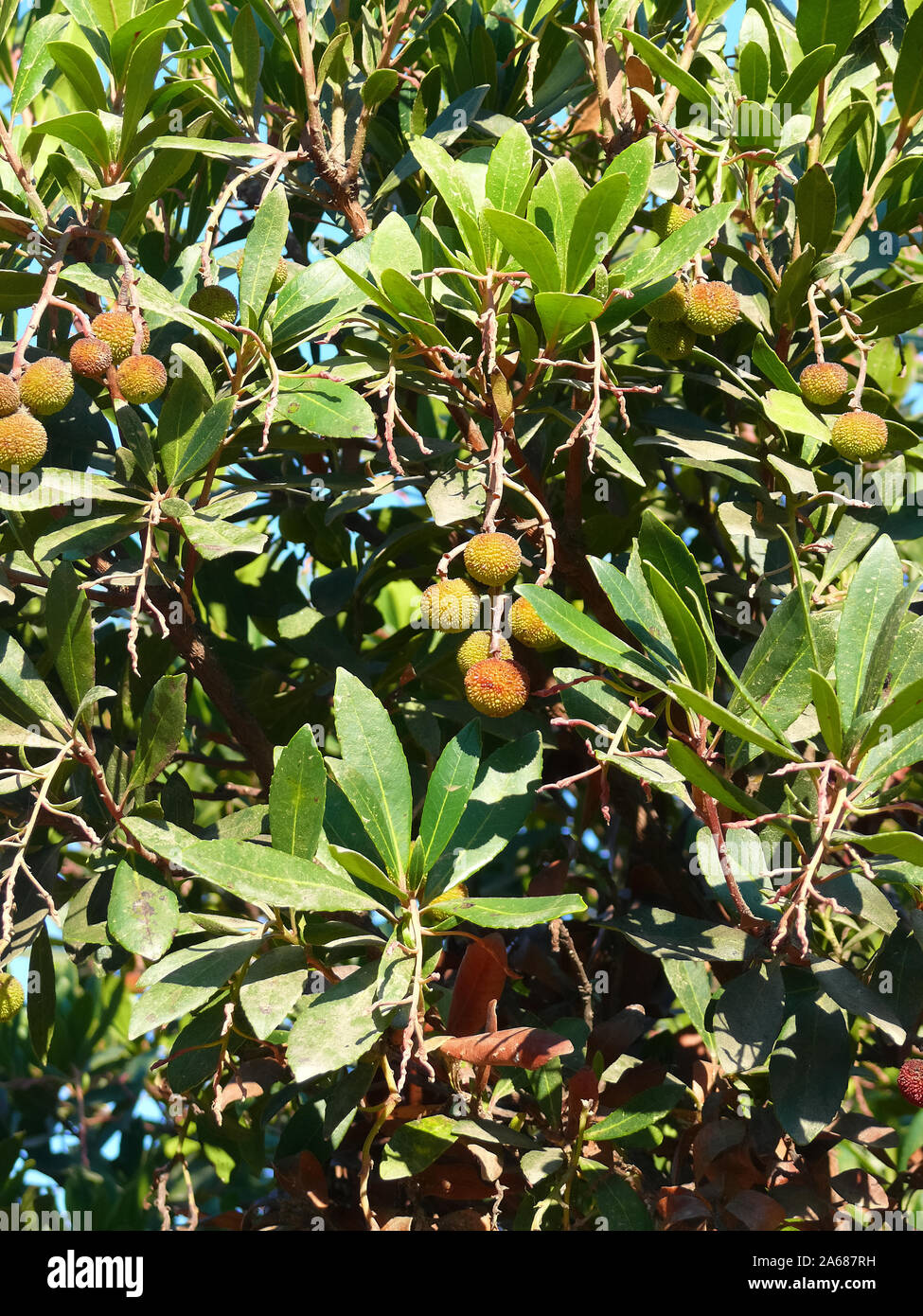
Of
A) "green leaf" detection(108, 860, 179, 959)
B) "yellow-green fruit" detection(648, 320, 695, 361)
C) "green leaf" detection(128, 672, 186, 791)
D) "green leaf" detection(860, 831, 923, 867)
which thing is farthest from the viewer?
"yellow-green fruit" detection(648, 320, 695, 361)

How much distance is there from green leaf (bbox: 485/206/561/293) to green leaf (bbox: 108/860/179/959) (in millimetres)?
796

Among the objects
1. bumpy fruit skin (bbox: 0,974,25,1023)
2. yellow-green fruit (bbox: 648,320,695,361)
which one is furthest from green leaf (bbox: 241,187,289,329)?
bumpy fruit skin (bbox: 0,974,25,1023)

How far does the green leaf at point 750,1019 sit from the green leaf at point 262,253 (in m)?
0.95

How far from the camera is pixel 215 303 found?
1.55 m

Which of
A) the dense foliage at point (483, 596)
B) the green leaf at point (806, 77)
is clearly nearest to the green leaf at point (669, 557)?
the dense foliage at point (483, 596)

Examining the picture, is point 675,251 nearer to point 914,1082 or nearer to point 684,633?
point 684,633

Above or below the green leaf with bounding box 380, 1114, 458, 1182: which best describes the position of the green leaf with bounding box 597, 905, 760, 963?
above

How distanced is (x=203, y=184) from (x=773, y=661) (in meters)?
1.17

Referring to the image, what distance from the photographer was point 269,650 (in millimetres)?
2055

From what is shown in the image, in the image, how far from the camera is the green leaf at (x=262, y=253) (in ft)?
4.78

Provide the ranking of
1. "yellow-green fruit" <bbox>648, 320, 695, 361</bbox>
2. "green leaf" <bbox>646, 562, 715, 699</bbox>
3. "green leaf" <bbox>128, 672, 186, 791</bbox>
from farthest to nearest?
"yellow-green fruit" <bbox>648, 320, 695, 361</bbox> < "green leaf" <bbox>128, 672, 186, 791</bbox> < "green leaf" <bbox>646, 562, 715, 699</bbox>

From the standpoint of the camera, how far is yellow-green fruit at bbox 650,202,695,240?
155cm

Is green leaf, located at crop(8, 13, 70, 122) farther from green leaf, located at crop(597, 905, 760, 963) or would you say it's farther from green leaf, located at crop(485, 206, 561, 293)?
green leaf, located at crop(597, 905, 760, 963)
